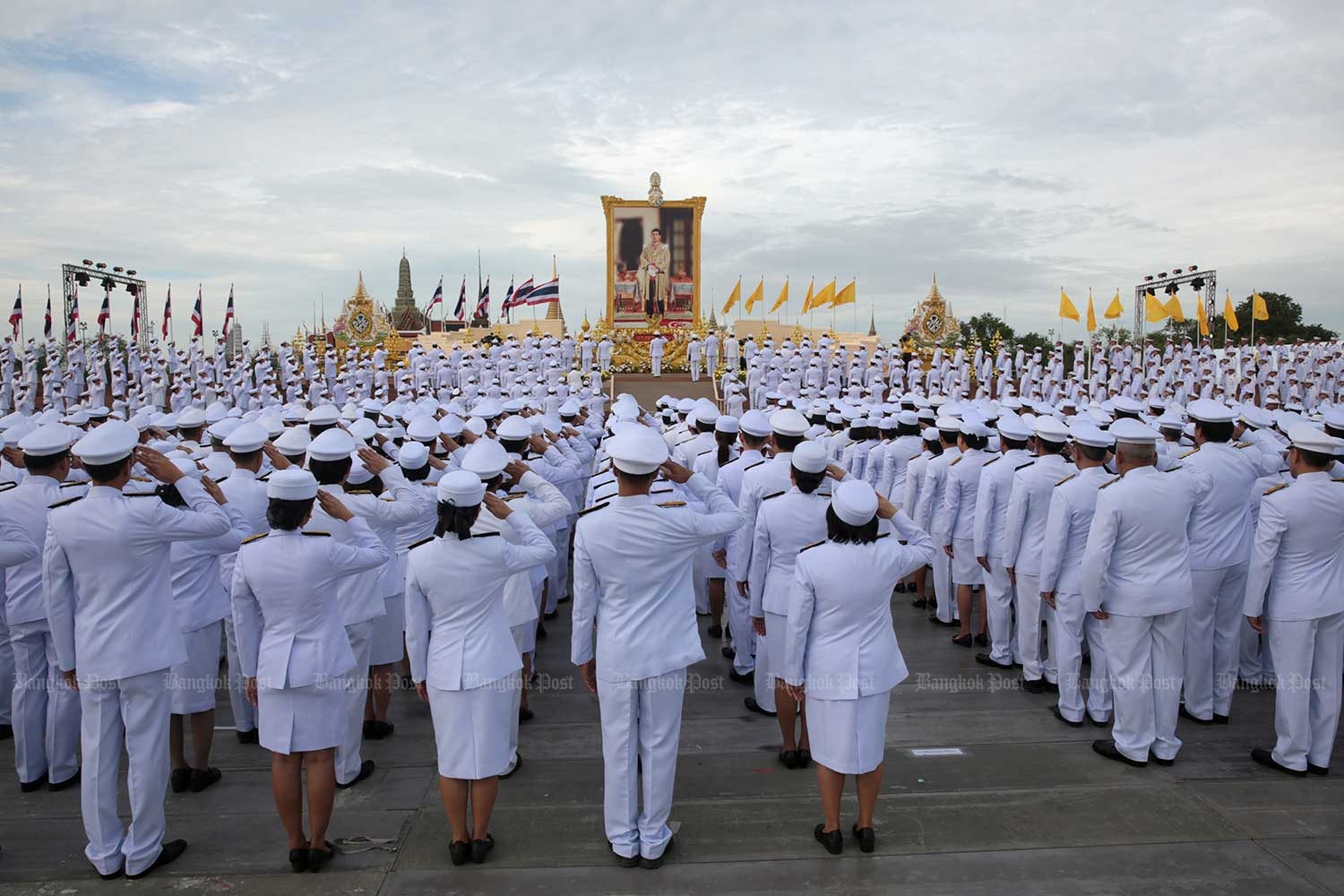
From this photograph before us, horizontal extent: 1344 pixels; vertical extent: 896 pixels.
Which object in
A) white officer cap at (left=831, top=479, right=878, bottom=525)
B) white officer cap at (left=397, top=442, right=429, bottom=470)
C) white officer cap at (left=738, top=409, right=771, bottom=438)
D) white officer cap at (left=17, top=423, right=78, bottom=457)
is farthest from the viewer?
white officer cap at (left=738, top=409, right=771, bottom=438)

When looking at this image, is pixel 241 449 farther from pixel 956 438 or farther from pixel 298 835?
pixel 956 438

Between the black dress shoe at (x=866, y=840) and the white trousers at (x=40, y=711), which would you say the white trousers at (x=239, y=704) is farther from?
the black dress shoe at (x=866, y=840)

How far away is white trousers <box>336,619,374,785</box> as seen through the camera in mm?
4203

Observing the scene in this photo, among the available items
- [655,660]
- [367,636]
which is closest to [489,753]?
[655,660]

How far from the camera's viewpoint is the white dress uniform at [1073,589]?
188 inches

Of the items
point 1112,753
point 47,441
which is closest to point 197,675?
point 47,441

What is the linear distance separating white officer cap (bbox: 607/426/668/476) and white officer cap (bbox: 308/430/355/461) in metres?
1.29

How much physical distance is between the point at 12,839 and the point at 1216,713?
6.42 meters

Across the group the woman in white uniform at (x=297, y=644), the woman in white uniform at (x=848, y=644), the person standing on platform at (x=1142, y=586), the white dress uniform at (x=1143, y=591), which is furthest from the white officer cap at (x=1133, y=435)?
the woman in white uniform at (x=297, y=644)

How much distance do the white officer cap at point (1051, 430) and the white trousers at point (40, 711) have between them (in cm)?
569

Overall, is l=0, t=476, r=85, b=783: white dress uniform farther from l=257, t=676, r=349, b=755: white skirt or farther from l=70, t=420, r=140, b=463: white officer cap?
l=257, t=676, r=349, b=755: white skirt

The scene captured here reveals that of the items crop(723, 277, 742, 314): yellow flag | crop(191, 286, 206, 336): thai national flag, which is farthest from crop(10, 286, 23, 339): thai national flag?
crop(723, 277, 742, 314): yellow flag

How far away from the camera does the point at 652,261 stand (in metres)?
31.0

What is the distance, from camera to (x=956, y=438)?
22.9 ft
